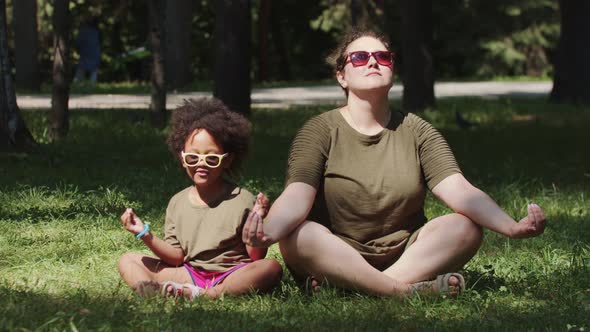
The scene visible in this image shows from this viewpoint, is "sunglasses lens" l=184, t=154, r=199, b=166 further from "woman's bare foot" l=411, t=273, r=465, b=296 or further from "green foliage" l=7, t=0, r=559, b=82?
"green foliage" l=7, t=0, r=559, b=82

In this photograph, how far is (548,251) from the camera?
703 centimetres

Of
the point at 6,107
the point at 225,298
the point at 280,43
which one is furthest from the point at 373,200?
the point at 280,43

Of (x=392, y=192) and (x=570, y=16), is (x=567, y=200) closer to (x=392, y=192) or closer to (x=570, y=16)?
(x=392, y=192)

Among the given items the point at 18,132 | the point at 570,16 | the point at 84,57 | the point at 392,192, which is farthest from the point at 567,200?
the point at 84,57

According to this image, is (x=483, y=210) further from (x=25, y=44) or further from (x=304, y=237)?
(x=25, y=44)

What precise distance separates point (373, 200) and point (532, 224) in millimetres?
800

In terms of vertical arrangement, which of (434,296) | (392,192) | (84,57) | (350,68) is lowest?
Answer: (84,57)

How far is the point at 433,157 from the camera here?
580cm

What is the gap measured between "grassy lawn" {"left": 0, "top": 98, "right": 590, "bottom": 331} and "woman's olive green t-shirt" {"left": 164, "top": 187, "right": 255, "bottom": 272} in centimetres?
26

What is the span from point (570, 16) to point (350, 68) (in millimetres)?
16178

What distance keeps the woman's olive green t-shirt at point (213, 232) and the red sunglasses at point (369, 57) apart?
0.82 m

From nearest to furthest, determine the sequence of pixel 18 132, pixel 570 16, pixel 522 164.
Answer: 1. pixel 18 132
2. pixel 522 164
3. pixel 570 16

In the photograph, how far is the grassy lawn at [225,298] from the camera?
5.00m

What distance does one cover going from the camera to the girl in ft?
18.3
